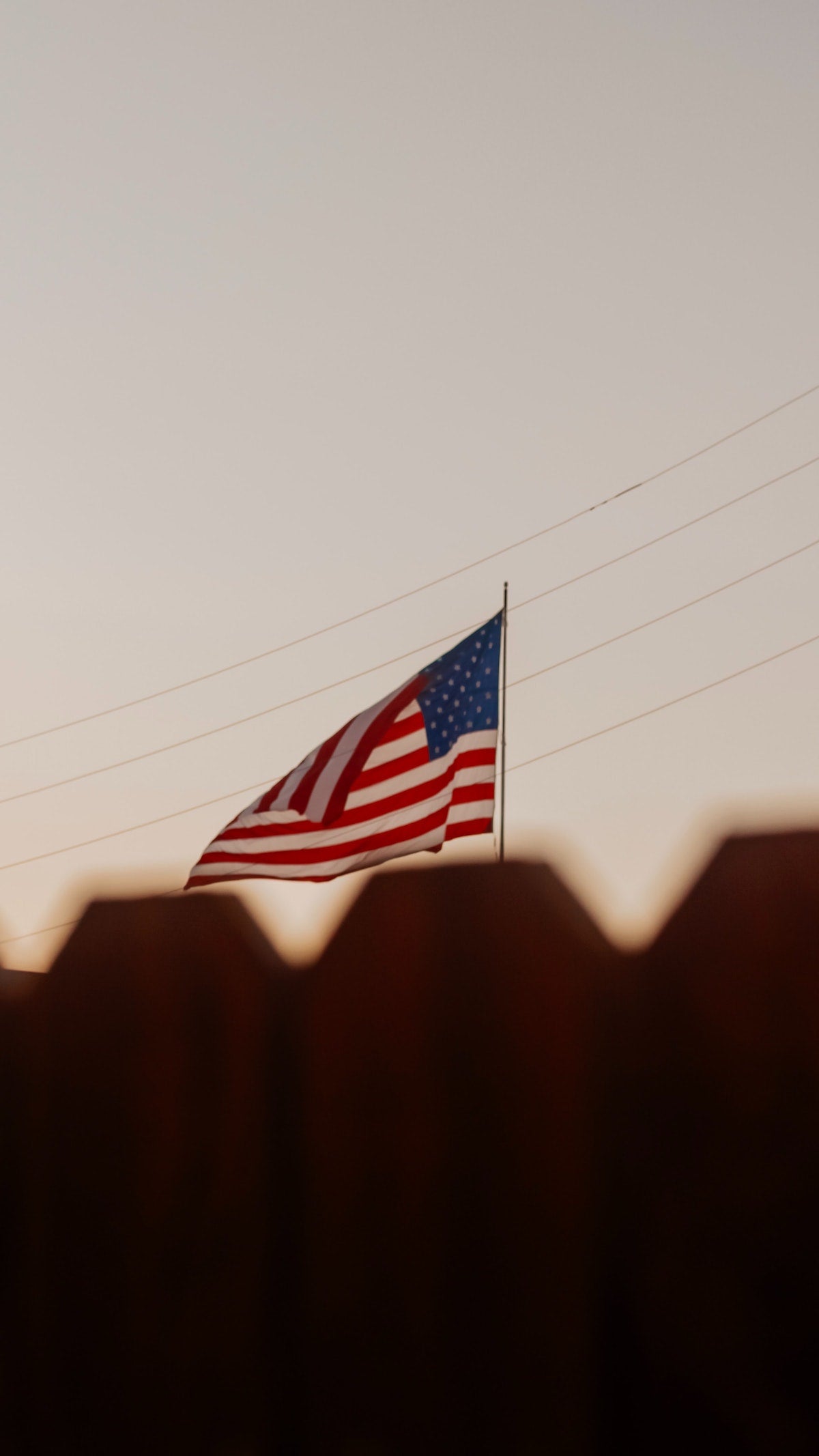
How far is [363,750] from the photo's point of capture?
6.72m

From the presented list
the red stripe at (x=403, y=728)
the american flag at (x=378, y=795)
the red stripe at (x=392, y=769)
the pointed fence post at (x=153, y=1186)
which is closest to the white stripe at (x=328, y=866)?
the american flag at (x=378, y=795)

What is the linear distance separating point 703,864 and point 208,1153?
9.70 feet

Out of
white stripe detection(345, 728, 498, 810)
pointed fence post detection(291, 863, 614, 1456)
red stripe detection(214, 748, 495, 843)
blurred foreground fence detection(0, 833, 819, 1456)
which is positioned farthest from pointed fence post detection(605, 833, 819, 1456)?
white stripe detection(345, 728, 498, 810)

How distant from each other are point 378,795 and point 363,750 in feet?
0.88

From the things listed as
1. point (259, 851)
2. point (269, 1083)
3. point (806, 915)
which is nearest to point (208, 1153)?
point (269, 1083)

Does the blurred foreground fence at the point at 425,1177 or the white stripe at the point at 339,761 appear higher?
the white stripe at the point at 339,761

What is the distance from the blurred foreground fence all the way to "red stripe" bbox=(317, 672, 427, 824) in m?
0.54

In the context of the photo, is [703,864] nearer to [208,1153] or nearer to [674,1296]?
[674,1296]

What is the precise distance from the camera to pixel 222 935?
6625 mm

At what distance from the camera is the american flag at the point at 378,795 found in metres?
6.62

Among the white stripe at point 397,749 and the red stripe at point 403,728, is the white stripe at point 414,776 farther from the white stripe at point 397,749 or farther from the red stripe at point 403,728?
the red stripe at point 403,728

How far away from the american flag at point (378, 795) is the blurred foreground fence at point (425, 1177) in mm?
320

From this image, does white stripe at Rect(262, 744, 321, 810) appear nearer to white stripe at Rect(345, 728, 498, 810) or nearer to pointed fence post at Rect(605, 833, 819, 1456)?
white stripe at Rect(345, 728, 498, 810)

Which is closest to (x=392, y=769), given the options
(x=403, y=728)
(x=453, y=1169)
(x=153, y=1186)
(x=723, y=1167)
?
(x=403, y=728)
